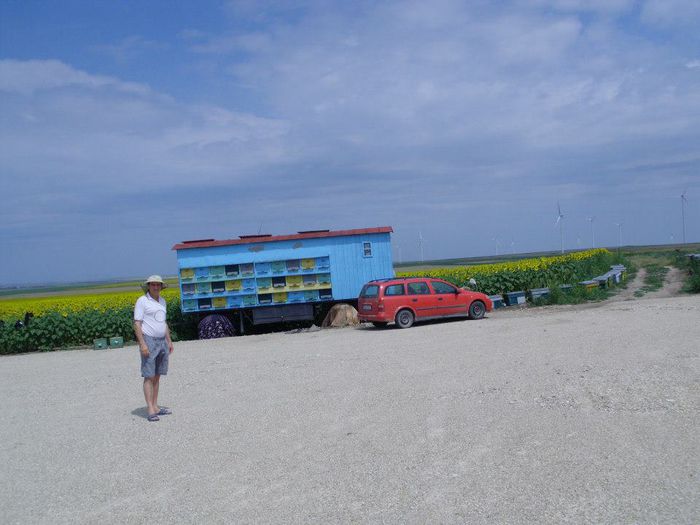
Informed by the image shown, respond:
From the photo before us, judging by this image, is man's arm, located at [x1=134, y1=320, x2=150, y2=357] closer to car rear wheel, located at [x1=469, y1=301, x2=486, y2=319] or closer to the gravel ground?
the gravel ground

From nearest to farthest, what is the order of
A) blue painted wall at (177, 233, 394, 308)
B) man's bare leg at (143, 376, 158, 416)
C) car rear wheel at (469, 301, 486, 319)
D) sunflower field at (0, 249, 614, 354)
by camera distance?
1. man's bare leg at (143, 376, 158, 416)
2. car rear wheel at (469, 301, 486, 319)
3. blue painted wall at (177, 233, 394, 308)
4. sunflower field at (0, 249, 614, 354)

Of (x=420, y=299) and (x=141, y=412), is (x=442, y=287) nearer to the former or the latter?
(x=420, y=299)

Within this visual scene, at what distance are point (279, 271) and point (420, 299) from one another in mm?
4792

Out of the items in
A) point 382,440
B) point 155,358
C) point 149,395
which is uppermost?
point 155,358

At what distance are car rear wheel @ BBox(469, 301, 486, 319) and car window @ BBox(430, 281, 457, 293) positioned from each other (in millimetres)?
809

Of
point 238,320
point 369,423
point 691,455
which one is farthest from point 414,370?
point 238,320


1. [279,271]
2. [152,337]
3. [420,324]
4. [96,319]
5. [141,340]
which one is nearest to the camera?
[141,340]

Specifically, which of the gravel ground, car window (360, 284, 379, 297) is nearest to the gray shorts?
the gravel ground

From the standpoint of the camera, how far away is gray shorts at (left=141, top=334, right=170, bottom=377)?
8172 millimetres

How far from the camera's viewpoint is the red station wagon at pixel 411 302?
57.7ft

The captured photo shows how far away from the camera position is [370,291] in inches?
709

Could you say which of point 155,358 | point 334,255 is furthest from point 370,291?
point 155,358

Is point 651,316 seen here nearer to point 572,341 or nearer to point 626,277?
point 572,341

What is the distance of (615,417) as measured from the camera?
22.6ft
